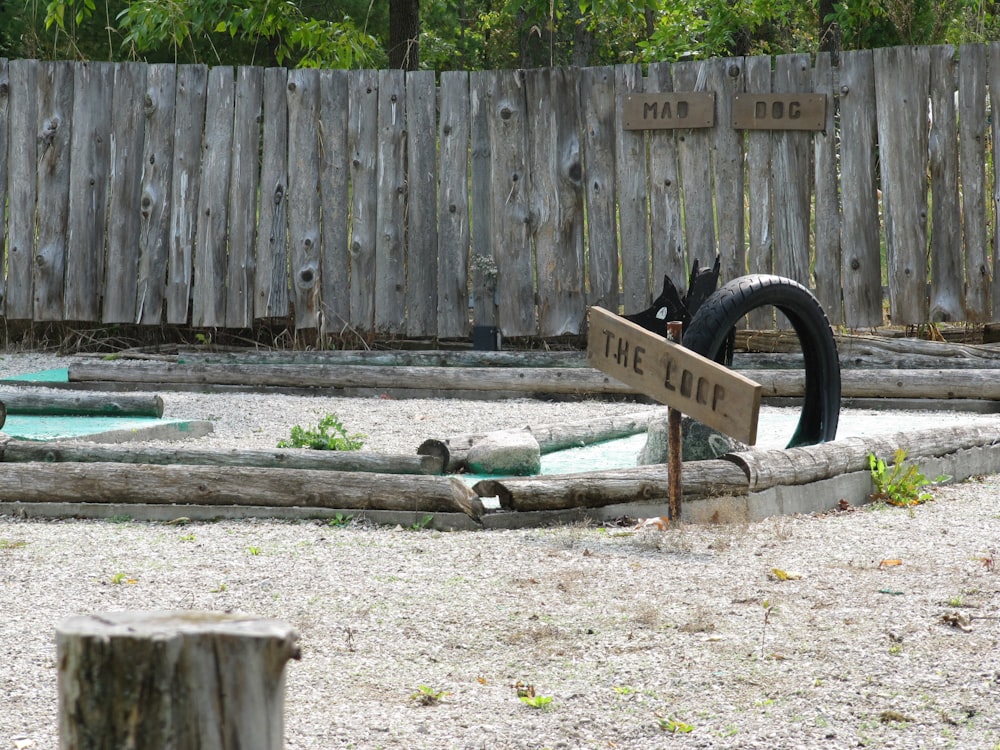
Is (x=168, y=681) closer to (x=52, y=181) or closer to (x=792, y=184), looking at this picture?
(x=792, y=184)

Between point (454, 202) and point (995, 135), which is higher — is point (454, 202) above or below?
below

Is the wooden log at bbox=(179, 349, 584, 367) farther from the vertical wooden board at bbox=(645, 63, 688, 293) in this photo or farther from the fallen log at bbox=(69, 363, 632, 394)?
the vertical wooden board at bbox=(645, 63, 688, 293)

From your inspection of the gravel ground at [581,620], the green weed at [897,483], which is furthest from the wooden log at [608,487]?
the green weed at [897,483]

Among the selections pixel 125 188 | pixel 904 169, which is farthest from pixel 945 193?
pixel 125 188

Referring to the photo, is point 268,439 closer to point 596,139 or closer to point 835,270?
point 596,139

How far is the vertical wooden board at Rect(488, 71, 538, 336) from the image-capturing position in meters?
9.12

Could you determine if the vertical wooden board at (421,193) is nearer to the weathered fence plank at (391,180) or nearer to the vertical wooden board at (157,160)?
the weathered fence plank at (391,180)

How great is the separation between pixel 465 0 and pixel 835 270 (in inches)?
627

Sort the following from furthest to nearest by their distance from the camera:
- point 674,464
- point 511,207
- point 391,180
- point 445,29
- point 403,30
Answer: point 445,29
point 403,30
point 391,180
point 511,207
point 674,464

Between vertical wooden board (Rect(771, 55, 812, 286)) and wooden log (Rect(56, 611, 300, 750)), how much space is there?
7.64m

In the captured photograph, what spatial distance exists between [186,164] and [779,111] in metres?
4.41

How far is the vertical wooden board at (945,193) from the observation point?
8.58 m

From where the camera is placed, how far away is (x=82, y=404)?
704 centimetres

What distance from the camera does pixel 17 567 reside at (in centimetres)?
400
